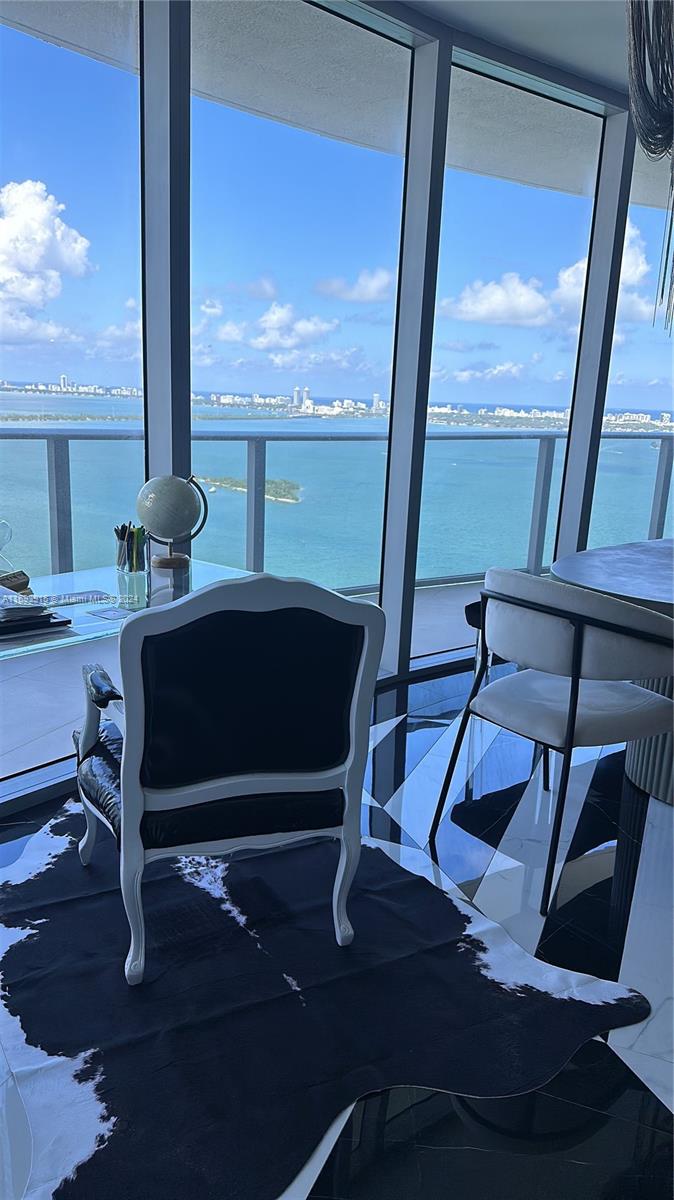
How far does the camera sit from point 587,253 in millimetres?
4672

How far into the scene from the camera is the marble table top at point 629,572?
99.0 inches

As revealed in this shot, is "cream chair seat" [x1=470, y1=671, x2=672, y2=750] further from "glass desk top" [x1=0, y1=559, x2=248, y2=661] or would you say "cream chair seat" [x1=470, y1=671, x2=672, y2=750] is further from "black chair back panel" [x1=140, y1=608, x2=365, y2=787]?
"glass desk top" [x1=0, y1=559, x2=248, y2=661]

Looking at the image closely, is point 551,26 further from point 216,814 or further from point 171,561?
point 216,814

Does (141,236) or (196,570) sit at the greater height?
(141,236)

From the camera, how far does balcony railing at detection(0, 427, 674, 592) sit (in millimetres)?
3734

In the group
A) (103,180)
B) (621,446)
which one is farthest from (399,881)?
(621,446)

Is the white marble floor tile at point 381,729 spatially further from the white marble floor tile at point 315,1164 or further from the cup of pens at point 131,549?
the white marble floor tile at point 315,1164

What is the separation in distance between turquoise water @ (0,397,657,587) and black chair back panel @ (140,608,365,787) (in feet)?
4.14

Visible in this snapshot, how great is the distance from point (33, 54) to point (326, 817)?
2.88 meters

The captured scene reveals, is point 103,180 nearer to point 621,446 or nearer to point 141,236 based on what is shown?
point 141,236

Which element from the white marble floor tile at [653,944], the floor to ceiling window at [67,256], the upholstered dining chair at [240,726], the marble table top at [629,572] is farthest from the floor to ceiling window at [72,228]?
the white marble floor tile at [653,944]

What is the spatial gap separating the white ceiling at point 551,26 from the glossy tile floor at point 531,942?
2966mm

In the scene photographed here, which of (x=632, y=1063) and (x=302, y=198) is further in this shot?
(x=302, y=198)

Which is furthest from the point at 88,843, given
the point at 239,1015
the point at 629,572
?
the point at 629,572
